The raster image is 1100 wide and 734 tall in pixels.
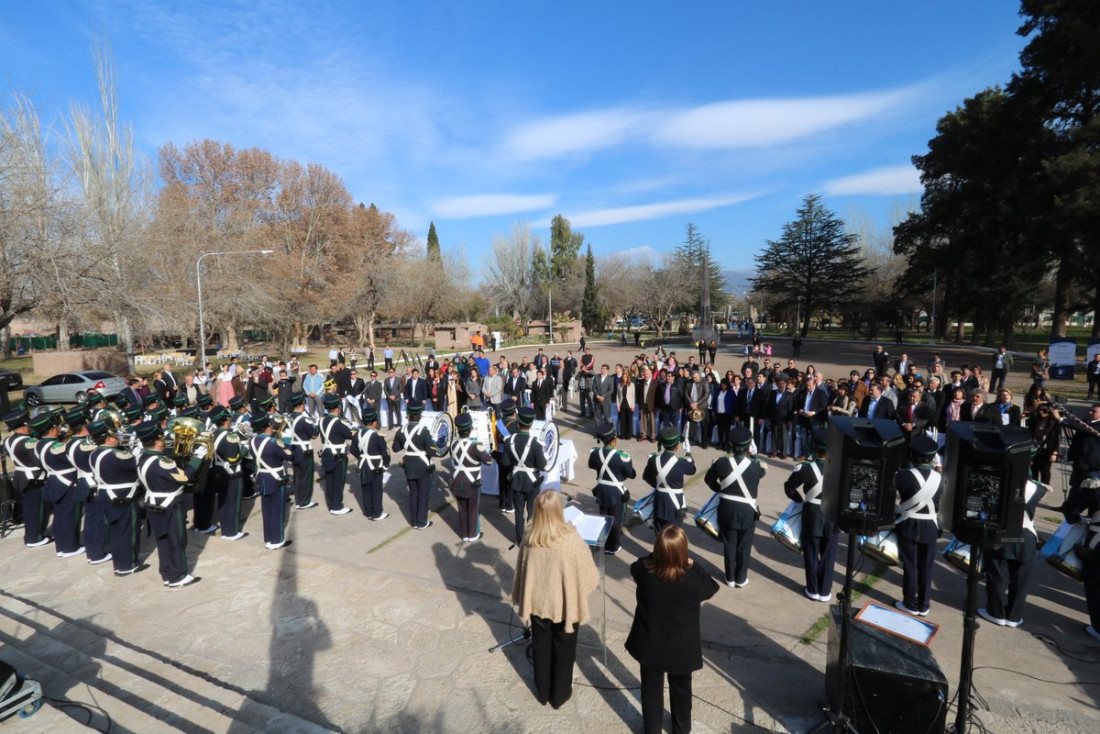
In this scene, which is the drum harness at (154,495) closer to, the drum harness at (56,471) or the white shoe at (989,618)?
the drum harness at (56,471)

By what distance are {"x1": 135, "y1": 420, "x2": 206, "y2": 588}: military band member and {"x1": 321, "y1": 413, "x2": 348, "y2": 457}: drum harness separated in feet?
7.33

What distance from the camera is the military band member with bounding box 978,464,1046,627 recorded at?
553 cm

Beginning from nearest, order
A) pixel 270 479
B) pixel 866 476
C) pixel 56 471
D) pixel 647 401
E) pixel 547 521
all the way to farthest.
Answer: pixel 866 476, pixel 547 521, pixel 56 471, pixel 270 479, pixel 647 401

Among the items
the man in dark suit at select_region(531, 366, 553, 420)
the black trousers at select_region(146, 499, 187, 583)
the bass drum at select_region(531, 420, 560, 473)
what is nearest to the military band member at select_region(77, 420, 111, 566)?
the black trousers at select_region(146, 499, 187, 583)

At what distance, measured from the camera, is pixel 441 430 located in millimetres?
9922

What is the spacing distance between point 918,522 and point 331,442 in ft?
25.6

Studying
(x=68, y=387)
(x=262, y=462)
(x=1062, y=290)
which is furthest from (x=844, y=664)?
(x=1062, y=290)

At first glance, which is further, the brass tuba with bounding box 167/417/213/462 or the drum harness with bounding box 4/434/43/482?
the brass tuba with bounding box 167/417/213/462

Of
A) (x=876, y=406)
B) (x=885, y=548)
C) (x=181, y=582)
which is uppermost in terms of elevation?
(x=876, y=406)

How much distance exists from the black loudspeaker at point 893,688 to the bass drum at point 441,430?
6.70 m

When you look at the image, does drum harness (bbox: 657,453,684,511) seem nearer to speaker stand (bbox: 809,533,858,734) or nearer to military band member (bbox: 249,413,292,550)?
speaker stand (bbox: 809,533,858,734)

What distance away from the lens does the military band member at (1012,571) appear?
18.1 feet

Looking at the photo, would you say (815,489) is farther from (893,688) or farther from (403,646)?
(403,646)

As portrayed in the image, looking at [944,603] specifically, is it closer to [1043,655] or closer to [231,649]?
[1043,655]
